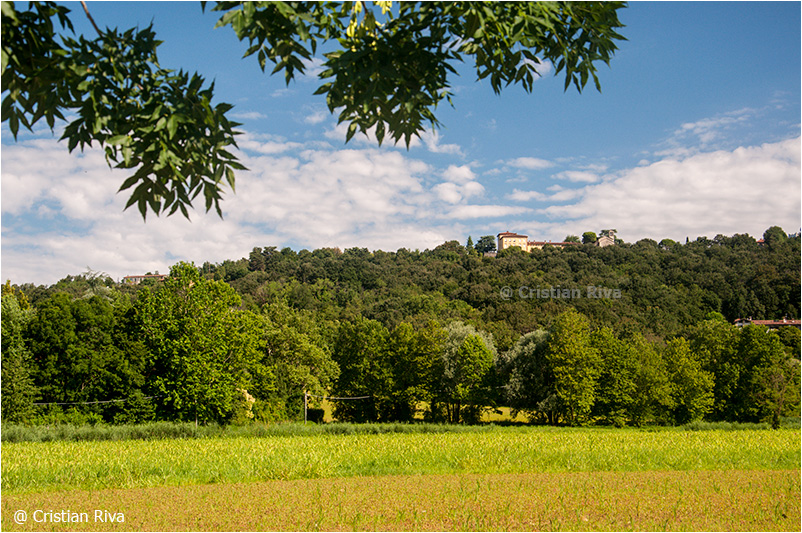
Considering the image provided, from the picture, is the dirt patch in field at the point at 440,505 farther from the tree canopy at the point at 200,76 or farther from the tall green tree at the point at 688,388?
the tall green tree at the point at 688,388

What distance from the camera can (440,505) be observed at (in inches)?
363

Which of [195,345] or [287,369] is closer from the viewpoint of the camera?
[195,345]

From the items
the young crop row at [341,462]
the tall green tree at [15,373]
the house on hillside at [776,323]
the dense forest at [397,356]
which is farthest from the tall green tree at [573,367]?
the tall green tree at [15,373]

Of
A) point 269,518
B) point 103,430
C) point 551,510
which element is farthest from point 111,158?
point 103,430

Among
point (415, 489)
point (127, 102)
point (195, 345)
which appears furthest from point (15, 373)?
point (127, 102)

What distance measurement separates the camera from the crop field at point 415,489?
27.2 ft

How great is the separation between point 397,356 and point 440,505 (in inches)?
1260

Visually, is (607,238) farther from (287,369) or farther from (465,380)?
(287,369)

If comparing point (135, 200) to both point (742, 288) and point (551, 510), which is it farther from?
point (742, 288)

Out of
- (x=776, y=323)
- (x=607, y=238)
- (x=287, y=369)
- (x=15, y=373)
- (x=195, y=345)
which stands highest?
(x=607, y=238)

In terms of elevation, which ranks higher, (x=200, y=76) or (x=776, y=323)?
(x=200, y=76)

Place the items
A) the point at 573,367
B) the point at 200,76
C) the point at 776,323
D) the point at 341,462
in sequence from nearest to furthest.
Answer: the point at 200,76 → the point at 341,462 → the point at 573,367 → the point at 776,323

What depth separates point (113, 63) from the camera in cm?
346

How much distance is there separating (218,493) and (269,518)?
2.98 meters
